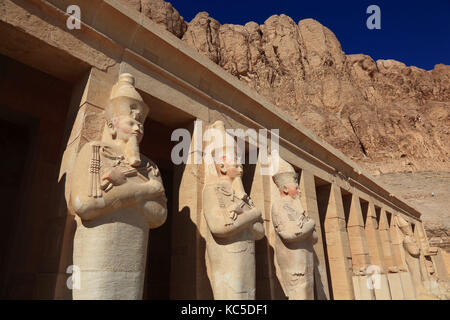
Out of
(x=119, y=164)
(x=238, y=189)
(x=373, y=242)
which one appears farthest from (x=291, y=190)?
(x=373, y=242)

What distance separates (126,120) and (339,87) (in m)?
30.9

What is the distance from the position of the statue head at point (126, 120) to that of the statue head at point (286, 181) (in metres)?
2.15

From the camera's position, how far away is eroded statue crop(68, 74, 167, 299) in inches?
91.8

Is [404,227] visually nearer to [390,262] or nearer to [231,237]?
[390,262]

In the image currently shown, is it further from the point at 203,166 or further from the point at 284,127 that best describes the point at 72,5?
the point at 284,127

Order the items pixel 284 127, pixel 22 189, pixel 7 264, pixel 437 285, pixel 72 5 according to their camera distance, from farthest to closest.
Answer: pixel 437 285
pixel 284 127
pixel 22 189
pixel 7 264
pixel 72 5

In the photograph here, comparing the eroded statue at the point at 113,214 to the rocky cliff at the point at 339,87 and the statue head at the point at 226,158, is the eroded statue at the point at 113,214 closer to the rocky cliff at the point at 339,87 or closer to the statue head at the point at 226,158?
the statue head at the point at 226,158

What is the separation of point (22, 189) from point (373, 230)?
8708mm

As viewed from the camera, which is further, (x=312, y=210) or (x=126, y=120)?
(x=312, y=210)

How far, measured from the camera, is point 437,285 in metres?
8.68

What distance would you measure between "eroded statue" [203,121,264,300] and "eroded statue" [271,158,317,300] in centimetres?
66

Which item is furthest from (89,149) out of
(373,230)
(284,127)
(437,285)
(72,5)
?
(437,285)

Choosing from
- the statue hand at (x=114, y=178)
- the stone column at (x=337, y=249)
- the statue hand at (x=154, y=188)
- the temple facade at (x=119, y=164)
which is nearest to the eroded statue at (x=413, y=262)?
the stone column at (x=337, y=249)

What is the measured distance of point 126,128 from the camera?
9.11 ft
